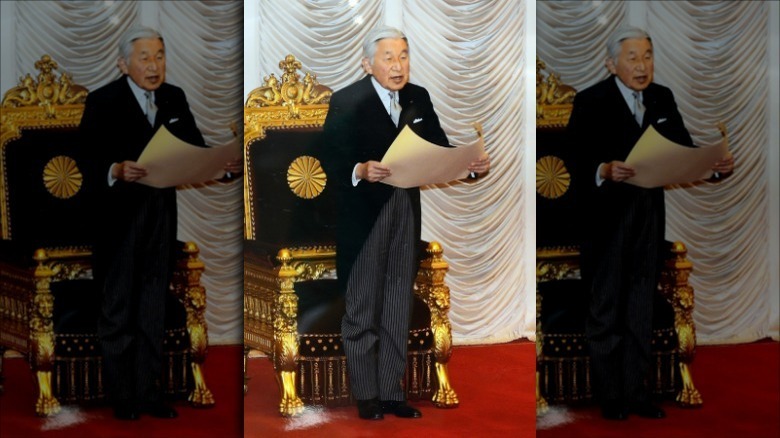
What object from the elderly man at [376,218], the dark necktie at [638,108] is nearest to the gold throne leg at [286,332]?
the elderly man at [376,218]

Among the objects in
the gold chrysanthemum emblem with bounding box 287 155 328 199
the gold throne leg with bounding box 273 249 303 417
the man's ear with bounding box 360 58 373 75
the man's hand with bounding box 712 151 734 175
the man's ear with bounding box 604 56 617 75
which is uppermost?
the man's ear with bounding box 604 56 617 75

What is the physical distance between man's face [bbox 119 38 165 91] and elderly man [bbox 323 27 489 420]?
3.21 ft

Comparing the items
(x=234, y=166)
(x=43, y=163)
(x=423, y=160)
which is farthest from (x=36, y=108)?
(x=423, y=160)

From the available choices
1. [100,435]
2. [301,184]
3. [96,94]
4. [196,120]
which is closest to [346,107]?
[301,184]

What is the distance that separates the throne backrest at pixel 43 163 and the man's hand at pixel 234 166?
70 cm

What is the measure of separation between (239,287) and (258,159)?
842 mm

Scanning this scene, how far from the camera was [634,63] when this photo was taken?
4914 mm

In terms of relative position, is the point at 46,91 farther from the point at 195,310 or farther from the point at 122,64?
the point at 195,310

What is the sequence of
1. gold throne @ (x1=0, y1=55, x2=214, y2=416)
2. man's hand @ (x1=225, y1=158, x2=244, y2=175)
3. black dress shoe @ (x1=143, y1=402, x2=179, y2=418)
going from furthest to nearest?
man's hand @ (x1=225, y1=158, x2=244, y2=175) → black dress shoe @ (x1=143, y1=402, x2=179, y2=418) → gold throne @ (x1=0, y1=55, x2=214, y2=416)

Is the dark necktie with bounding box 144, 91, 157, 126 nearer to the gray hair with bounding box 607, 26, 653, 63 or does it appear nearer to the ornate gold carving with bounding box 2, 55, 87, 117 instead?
the ornate gold carving with bounding box 2, 55, 87, 117

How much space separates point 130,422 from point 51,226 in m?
1.07

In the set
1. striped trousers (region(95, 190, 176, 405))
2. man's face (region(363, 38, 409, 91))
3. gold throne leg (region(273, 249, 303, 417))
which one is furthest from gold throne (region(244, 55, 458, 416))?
striped trousers (region(95, 190, 176, 405))

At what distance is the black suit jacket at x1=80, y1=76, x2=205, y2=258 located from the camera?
15.7ft

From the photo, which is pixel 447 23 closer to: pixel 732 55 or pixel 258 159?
pixel 258 159
